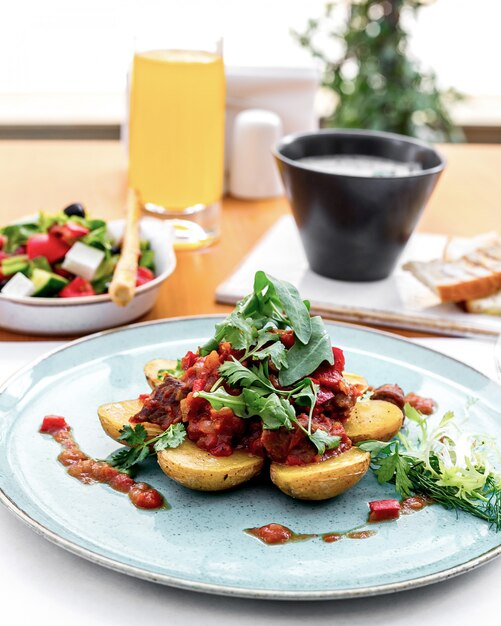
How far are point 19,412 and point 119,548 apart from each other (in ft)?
1.24

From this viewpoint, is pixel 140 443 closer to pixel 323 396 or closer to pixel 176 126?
pixel 323 396

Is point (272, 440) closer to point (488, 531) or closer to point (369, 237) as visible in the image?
point (488, 531)

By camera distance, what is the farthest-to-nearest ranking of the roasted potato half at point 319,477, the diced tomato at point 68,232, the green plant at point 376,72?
the green plant at point 376,72 < the diced tomato at point 68,232 < the roasted potato half at point 319,477

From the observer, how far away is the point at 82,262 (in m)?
1.83

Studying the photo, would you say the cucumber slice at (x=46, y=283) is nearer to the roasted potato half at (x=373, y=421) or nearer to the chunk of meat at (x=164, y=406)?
the chunk of meat at (x=164, y=406)

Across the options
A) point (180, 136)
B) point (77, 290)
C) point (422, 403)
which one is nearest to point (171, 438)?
point (422, 403)

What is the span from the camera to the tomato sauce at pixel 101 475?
1120mm

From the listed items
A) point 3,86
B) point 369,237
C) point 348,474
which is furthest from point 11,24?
point 348,474

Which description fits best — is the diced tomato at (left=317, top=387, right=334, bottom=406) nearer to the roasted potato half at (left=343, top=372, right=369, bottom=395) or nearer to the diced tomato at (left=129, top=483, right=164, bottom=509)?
the roasted potato half at (left=343, top=372, right=369, bottom=395)

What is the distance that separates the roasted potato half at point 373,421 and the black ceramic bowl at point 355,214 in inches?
30.4

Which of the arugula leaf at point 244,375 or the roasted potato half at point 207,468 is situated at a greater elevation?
the arugula leaf at point 244,375

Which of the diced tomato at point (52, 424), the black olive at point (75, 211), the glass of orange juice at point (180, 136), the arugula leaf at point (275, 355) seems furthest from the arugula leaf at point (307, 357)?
the glass of orange juice at point (180, 136)

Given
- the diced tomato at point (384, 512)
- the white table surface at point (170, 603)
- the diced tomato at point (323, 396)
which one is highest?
the diced tomato at point (323, 396)

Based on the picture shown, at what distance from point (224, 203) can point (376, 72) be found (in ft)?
6.20
